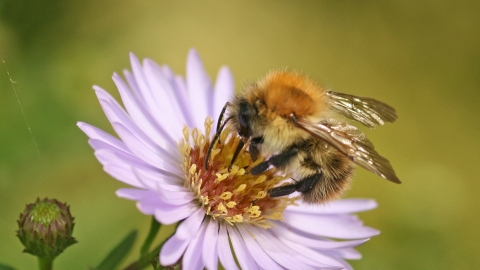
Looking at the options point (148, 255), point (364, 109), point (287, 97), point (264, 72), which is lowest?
point (148, 255)

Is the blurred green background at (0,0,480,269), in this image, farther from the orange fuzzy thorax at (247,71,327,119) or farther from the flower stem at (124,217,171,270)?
the flower stem at (124,217,171,270)

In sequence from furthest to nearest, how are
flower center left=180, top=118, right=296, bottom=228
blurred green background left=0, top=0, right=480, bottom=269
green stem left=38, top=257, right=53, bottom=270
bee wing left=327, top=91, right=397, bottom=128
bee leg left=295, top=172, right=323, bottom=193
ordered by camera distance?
1. blurred green background left=0, top=0, right=480, bottom=269
2. bee wing left=327, top=91, right=397, bottom=128
3. flower center left=180, top=118, right=296, bottom=228
4. green stem left=38, top=257, right=53, bottom=270
5. bee leg left=295, top=172, right=323, bottom=193

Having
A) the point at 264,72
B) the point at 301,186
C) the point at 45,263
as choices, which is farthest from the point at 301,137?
the point at 264,72

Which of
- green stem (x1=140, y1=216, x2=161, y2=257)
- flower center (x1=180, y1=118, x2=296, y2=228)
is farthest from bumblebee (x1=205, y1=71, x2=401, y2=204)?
green stem (x1=140, y1=216, x2=161, y2=257)

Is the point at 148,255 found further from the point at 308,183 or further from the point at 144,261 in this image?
the point at 308,183

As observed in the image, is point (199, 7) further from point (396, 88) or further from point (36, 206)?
point (36, 206)

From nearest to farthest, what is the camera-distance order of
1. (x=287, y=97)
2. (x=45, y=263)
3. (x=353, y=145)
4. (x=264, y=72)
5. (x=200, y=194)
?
1. (x=353, y=145)
2. (x=287, y=97)
3. (x=45, y=263)
4. (x=200, y=194)
5. (x=264, y=72)
